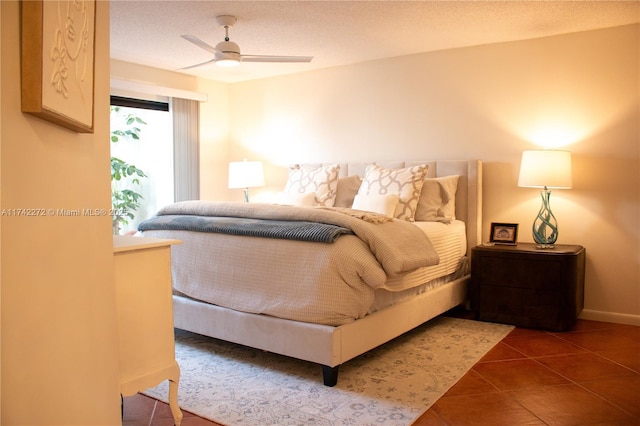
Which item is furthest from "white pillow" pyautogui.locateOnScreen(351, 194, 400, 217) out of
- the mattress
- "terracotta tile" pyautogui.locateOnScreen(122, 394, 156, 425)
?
"terracotta tile" pyautogui.locateOnScreen(122, 394, 156, 425)

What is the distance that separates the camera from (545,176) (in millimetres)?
3797

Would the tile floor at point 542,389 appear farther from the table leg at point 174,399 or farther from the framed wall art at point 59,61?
the framed wall art at point 59,61

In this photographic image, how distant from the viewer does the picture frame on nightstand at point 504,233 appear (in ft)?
13.6

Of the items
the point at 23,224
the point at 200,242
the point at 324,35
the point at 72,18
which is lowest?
the point at 200,242

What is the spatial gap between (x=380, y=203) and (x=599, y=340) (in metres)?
1.75

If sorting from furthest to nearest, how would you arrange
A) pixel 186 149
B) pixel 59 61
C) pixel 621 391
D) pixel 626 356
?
pixel 186 149, pixel 626 356, pixel 621 391, pixel 59 61

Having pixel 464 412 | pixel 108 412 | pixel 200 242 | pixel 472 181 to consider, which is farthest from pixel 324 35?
pixel 108 412

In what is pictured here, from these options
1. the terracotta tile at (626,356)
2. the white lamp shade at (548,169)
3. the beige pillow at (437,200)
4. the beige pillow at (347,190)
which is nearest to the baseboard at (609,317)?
the terracotta tile at (626,356)

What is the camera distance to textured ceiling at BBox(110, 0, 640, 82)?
3.51 m

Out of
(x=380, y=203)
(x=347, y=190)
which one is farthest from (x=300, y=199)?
(x=380, y=203)

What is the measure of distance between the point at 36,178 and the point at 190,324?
91.2 inches

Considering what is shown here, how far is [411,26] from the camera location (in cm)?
395

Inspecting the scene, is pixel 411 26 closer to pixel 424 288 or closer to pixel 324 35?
pixel 324 35

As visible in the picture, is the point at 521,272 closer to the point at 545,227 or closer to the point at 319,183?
the point at 545,227
